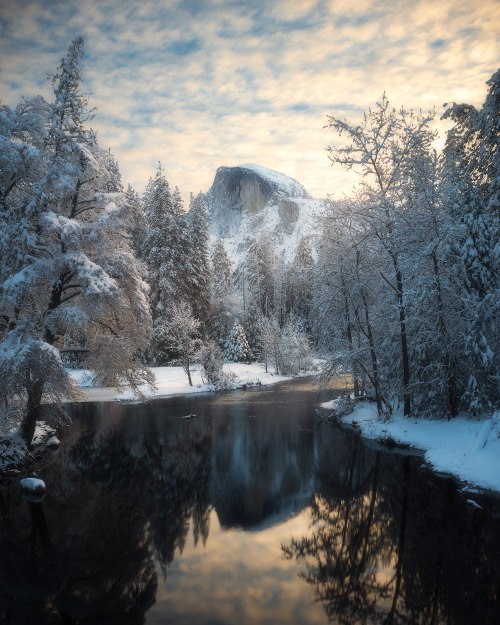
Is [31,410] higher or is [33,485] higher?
[31,410]

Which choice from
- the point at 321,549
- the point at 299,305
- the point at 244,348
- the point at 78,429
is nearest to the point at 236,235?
the point at 299,305

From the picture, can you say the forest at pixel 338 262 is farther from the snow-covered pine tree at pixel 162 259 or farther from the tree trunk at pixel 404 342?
the snow-covered pine tree at pixel 162 259

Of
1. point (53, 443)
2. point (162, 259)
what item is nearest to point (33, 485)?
point (53, 443)

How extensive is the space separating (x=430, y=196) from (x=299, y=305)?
182 feet

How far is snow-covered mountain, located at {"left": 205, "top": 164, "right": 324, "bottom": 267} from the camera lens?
145875mm

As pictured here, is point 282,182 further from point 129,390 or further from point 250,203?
point 129,390

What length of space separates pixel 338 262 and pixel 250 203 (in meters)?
159

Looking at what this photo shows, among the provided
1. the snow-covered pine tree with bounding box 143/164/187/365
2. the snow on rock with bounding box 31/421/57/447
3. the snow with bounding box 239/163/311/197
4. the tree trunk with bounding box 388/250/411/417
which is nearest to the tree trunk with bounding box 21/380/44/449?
the snow on rock with bounding box 31/421/57/447

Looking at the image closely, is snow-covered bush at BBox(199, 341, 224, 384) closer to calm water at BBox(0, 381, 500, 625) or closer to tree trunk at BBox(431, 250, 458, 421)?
calm water at BBox(0, 381, 500, 625)

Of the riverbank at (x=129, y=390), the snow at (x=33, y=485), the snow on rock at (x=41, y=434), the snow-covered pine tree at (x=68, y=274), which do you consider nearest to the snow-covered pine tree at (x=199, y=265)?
the riverbank at (x=129, y=390)

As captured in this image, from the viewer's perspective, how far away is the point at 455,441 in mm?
14891

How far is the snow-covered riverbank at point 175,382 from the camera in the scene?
→ 1289 inches

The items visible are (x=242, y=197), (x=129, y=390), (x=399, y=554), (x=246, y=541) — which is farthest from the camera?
(x=242, y=197)

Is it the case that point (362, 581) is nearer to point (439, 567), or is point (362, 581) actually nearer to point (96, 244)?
point (439, 567)
